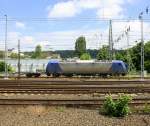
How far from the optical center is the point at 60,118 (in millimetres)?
15062

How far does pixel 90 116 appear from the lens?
1542cm

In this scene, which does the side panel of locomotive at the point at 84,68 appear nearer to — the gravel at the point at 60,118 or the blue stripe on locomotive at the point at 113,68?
the blue stripe on locomotive at the point at 113,68

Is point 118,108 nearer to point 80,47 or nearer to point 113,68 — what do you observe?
point 113,68

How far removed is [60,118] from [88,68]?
165 ft

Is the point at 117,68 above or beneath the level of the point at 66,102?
above

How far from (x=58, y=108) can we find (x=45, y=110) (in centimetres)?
74

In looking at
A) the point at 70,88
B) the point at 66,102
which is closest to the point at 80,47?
the point at 70,88

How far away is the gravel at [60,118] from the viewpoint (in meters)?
13.9

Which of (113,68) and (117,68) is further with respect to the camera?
(117,68)

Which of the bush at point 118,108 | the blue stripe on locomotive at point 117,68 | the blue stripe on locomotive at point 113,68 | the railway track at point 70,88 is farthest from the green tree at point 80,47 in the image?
the bush at point 118,108

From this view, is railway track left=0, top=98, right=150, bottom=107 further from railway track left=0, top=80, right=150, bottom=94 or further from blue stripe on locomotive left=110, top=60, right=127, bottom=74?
blue stripe on locomotive left=110, top=60, right=127, bottom=74

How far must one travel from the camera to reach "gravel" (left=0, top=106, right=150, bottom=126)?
547 inches

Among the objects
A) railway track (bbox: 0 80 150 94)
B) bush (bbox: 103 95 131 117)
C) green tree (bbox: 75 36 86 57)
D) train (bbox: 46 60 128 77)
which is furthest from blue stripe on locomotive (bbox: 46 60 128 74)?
green tree (bbox: 75 36 86 57)

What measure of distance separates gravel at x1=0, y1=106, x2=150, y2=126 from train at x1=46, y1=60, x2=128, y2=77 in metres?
47.1
